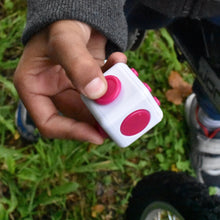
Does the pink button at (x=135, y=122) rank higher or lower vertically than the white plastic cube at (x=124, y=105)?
lower

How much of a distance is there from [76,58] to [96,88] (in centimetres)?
8

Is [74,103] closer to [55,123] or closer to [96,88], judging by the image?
[55,123]

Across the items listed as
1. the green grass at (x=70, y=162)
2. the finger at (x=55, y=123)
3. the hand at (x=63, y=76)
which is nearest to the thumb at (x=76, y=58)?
the hand at (x=63, y=76)

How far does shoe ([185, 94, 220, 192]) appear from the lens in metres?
1.60

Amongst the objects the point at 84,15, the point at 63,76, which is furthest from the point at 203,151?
the point at 84,15

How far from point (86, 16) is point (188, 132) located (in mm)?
1187

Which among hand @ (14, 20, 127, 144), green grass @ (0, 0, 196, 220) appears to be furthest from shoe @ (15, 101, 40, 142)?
hand @ (14, 20, 127, 144)

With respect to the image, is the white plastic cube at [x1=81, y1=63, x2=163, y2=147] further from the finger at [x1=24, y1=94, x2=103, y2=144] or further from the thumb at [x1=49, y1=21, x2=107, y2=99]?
the finger at [x1=24, y1=94, x2=103, y2=144]

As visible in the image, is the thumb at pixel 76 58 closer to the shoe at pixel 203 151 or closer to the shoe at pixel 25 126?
the shoe at pixel 25 126

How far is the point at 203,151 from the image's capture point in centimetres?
162

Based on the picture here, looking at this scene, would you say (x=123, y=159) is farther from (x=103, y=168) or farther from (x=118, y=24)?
(x=118, y=24)

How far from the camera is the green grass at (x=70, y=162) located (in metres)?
1.40

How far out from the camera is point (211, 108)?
1446mm

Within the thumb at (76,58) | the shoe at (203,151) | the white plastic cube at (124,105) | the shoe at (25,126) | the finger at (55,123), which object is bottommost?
the shoe at (203,151)
